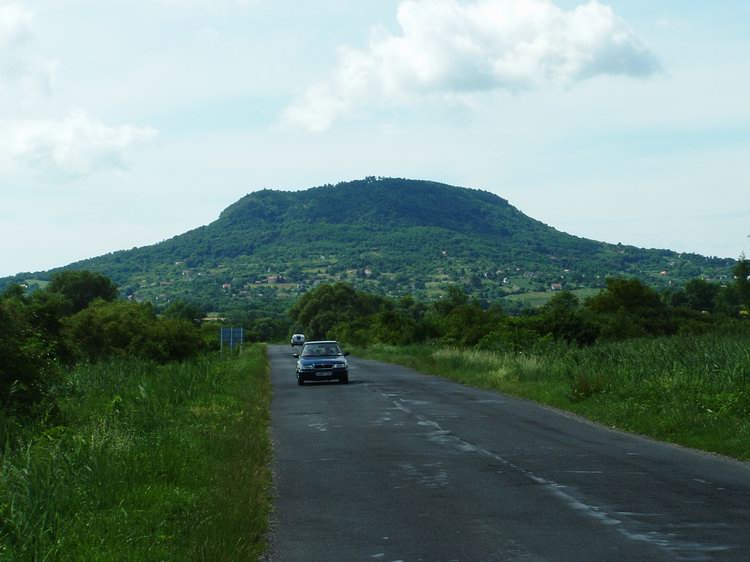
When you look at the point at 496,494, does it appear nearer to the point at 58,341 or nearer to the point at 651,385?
the point at 651,385

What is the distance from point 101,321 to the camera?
4372 centimetres

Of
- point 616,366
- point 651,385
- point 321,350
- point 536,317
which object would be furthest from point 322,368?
point 536,317

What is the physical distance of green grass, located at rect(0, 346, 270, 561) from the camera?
327 inches

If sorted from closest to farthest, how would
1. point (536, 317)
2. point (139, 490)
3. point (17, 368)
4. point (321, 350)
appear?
point (139, 490)
point (17, 368)
point (321, 350)
point (536, 317)

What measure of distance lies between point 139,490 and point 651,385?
15460mm

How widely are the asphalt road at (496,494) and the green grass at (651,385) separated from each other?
3.05ft

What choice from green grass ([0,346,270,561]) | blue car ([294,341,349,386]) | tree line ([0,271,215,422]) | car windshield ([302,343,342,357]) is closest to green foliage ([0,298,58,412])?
tree line ([0,271,215,422])

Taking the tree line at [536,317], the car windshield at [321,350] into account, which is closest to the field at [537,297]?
the tree line at [536,317]

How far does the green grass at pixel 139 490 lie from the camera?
8312mm

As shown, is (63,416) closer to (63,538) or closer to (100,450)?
(100,450)

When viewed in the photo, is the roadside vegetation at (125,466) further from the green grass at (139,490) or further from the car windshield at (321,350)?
the car windshield at (321,350)

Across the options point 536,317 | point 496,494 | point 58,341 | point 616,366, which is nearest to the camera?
point 496,494

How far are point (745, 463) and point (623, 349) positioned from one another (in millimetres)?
18606

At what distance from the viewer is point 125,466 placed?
1181 cm
